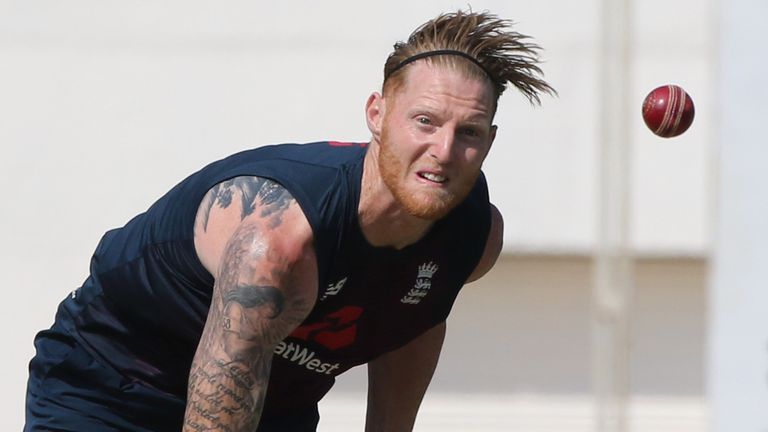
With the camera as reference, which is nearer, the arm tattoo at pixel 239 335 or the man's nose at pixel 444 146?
the arm tattoo at pixel 239 335

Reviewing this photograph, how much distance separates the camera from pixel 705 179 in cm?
641

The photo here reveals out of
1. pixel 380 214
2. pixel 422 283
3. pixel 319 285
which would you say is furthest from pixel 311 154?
pixel 422 283

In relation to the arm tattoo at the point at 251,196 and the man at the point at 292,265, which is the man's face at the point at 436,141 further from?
the arm tattoo at the point at 251,196

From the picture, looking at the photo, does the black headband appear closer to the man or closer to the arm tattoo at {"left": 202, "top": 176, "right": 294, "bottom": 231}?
the man

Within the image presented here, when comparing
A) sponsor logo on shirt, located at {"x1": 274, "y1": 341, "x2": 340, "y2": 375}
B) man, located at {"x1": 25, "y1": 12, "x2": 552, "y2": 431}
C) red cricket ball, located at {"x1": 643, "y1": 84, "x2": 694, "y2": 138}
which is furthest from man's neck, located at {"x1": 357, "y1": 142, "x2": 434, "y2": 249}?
red cricket ball, located at {"x1": 643, "y1": 84, "x2": 694, "y2": 138}

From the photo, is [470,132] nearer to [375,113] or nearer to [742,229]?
[375,113]

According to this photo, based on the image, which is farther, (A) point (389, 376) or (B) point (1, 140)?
(B) point (1, 140)

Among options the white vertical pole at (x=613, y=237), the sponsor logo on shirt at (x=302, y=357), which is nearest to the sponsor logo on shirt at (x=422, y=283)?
the sponsor logo on shirt at (x=302, y=357)

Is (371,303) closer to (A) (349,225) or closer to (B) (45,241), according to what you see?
(A) (349,225)

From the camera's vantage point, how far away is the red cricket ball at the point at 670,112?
3518 mm

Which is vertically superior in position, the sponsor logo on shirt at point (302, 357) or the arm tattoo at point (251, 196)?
the arm tattoo at point (251, 196)

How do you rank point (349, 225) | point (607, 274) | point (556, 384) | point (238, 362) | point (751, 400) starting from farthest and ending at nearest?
point (556, 384), point (607, 274), point (349, 225), point (238, 362), point (751, 400)

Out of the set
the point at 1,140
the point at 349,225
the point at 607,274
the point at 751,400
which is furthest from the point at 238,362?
the point at 1,140

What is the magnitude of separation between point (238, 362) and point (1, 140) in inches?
153
